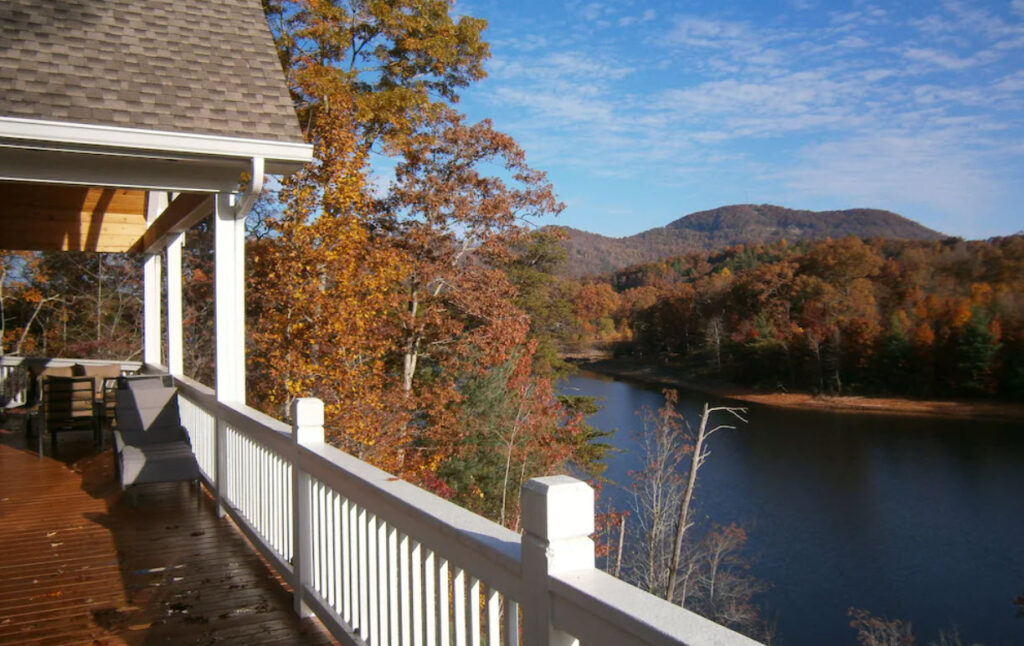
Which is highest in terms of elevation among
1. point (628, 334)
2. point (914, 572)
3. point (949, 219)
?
point (949, 219)

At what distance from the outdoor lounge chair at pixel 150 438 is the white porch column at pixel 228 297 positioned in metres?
0.72

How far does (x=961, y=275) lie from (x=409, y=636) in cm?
5742

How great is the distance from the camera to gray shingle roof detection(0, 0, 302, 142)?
14.9 feet

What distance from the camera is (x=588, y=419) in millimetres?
35062

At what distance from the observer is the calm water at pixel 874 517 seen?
18594 millimetres

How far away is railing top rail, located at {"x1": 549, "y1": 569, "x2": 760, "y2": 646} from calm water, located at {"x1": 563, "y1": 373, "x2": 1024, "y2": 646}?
62.5 ft

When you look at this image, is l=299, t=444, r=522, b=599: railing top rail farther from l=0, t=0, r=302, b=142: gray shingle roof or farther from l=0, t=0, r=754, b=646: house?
l=0, t=0, r=302, b=142: gray shingle roof

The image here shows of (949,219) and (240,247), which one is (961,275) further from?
(240,247)

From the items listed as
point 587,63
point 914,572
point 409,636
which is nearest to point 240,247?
point 409,636

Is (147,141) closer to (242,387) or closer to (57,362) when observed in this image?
(242,387)

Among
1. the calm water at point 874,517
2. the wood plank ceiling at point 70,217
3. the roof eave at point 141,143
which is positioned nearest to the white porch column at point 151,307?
the wood plank ceiling at point 70,217

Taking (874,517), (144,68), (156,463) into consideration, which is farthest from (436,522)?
(874,517)

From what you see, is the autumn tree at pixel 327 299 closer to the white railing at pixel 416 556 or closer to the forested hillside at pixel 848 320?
the white railing at pixel 416 556

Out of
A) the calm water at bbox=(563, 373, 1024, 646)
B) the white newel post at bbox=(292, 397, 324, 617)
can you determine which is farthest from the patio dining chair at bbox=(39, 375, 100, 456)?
the calm water at bbox=(563, 373, 1024, 646)
